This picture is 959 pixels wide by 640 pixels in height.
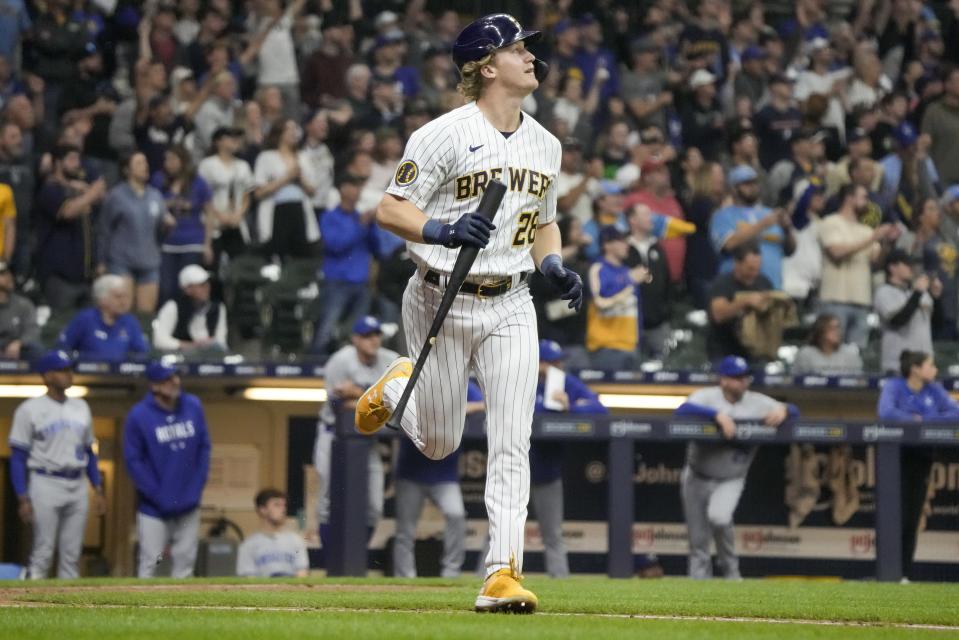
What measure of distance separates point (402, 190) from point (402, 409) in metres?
0.86

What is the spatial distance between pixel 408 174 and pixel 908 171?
10516 millimetres

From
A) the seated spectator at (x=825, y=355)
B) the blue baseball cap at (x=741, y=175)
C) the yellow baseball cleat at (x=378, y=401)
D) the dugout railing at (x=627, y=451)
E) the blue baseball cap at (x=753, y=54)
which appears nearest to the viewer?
the yellow baseball cleat at (x=378, y=401)

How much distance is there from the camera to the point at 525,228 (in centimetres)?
625

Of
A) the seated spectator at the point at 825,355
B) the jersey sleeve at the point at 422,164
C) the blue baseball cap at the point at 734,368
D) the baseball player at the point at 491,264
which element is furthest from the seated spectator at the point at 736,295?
the jersey sleeve at the point at 422,164

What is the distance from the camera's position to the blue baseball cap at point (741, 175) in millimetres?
14053

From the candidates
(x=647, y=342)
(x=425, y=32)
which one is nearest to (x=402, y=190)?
(x=647, y=342)

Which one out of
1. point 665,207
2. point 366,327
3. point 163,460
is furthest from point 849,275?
point 163,460

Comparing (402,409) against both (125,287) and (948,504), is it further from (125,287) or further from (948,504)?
(125,287)

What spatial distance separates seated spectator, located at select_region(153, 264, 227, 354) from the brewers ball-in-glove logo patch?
22.2 feet

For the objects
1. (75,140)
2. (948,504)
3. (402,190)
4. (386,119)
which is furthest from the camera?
(386,119)

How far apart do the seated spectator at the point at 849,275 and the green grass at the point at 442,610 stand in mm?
5000

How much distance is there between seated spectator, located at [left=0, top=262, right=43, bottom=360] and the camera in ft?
40.4

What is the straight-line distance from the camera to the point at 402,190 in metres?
6.07

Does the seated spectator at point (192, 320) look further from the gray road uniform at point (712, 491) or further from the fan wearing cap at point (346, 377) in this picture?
the gray road uniform at point (712, 491)
